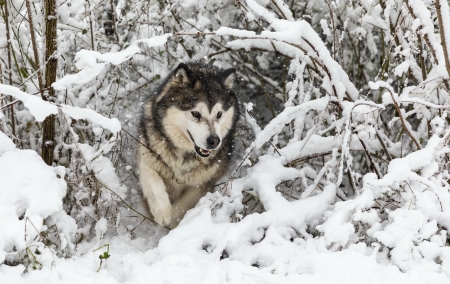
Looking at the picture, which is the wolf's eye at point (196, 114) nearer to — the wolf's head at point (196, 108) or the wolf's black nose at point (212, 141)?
the wolf's head at point (196, 108)

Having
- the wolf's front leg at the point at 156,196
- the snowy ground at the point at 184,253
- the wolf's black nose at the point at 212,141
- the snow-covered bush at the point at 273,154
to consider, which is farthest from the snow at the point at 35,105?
the wolf's front leg at the point at 156,196

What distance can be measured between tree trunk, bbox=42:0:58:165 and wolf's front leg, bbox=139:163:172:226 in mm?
870

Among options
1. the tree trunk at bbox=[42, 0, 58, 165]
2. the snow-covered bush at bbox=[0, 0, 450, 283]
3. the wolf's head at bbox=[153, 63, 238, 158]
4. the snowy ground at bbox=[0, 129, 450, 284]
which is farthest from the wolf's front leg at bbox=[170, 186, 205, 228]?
the tree trunk at bbox=[42, 0, 58, 165]

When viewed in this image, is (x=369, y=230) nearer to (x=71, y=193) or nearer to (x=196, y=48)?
(x=71, y=193)

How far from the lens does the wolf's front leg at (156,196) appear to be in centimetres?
420

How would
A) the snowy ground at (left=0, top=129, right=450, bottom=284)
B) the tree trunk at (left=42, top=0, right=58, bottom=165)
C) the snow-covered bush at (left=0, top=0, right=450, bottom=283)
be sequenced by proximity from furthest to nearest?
the tree trunk at (left=42, top=0, right=58, bottom=165), the snow-covered bush at (left=0, top=0, right=450, bottom=283), the snowy ground at (left=0, top=129, right=450, bottom=284)

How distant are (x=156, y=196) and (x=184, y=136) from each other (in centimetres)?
61

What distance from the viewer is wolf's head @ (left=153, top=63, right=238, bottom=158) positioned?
4074mm

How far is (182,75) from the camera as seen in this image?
4.23 metres

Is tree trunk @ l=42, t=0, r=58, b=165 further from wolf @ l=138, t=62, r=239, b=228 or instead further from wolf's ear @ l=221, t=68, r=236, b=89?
wolf's ear @ l=221, t=68, r=236, b=89

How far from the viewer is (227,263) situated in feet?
10.4

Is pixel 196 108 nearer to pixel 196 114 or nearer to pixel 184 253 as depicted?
pixel 196 114

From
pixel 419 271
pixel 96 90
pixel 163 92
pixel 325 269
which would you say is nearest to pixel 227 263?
pixel 325 269

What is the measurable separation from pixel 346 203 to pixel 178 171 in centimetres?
169
